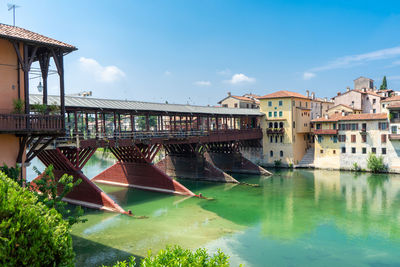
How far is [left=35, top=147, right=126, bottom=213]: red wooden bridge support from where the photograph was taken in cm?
2733

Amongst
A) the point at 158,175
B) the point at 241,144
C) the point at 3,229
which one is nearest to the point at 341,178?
the point at 241,144

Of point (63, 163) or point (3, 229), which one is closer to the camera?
point (3, 229)

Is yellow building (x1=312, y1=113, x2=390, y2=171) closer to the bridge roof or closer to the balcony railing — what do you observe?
the balcony railing

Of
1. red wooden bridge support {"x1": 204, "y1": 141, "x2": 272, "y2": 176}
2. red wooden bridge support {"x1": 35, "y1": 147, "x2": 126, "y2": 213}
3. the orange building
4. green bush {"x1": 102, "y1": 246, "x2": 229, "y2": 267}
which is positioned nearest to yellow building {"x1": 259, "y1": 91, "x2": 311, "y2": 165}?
red wooden bridge support {"x1": 204, "y1": 141, "x2": 272, "y2": 176}

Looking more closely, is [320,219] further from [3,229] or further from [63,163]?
[3,229]

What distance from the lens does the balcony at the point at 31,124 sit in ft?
45.0

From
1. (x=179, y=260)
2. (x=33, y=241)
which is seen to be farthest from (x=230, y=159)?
(x=33, y=241)

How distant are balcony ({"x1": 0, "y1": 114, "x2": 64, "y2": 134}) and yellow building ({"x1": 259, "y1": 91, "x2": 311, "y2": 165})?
42712 millimetres

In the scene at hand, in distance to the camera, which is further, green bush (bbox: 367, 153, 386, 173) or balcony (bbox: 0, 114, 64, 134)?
green bush (bbox: 367, 153, 386, 173)

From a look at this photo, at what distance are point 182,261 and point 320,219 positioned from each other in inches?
870

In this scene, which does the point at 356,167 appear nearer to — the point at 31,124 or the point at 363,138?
the point at 363,138

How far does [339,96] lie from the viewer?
67875mm

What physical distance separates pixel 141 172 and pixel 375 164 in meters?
32.0

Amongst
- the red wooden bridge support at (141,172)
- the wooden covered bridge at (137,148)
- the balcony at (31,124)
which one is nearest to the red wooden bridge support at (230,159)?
the wooden covered bridge at (137,148)
